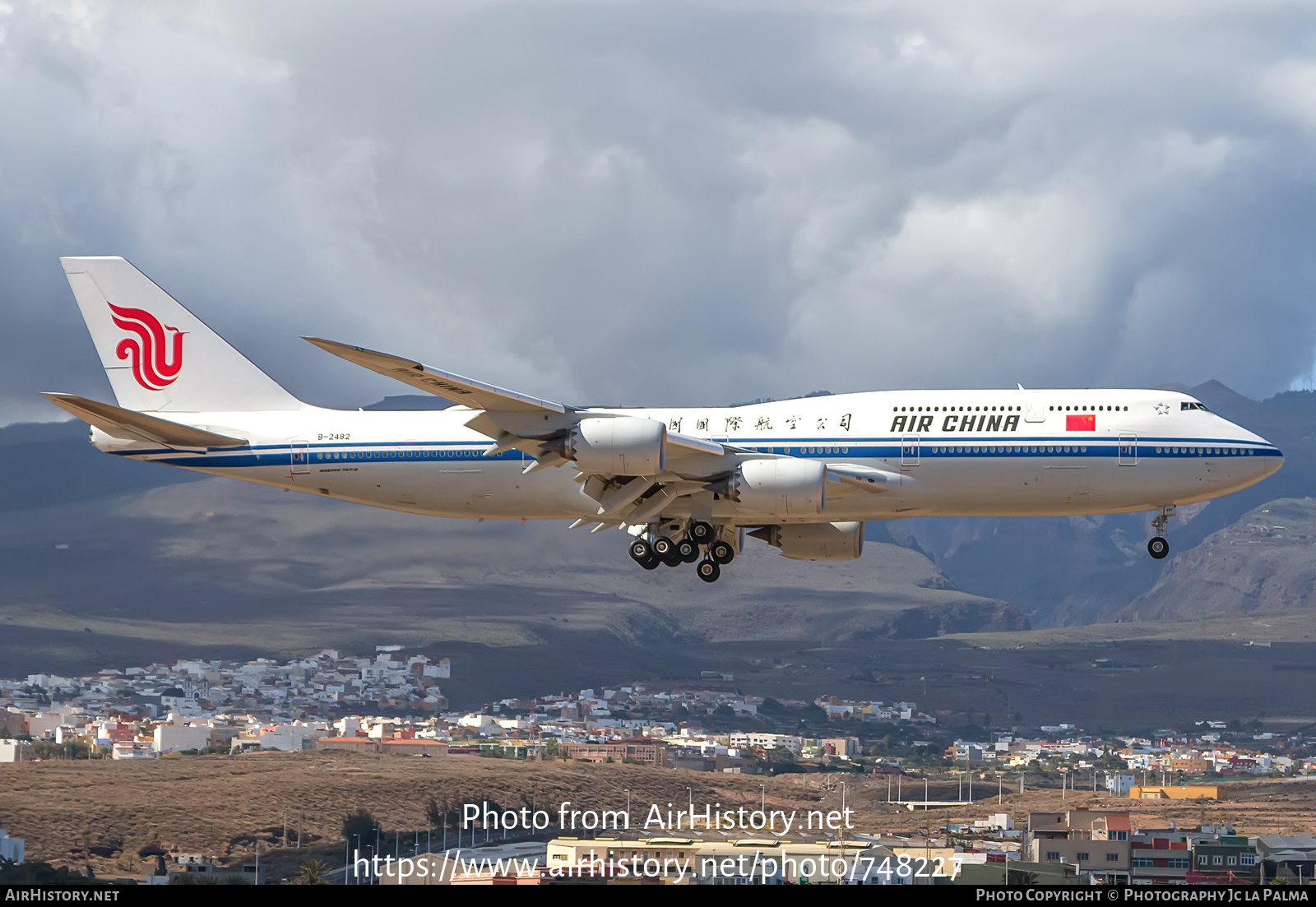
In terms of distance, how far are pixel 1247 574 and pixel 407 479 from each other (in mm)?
170625

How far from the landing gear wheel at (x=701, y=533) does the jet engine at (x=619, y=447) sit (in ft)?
10.2

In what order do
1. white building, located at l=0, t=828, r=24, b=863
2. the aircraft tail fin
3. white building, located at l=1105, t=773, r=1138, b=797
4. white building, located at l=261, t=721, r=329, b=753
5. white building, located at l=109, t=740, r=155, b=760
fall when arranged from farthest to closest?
white building, located at l=1105, t=773, r=1138, b=797 → white building, located at l=261, t=721, r=329, b=753 → white building, located at l=109, t=740, r=155, b=760 → white building, located at l=0, t=828, r=24, b=863 → the aircraft tail fin

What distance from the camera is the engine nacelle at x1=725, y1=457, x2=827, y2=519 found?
114ft

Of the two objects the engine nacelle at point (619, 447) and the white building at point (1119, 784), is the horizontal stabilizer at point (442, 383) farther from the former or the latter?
the white building at point (1119, 784)

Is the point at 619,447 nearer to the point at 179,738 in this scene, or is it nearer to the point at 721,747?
the point at 179,738

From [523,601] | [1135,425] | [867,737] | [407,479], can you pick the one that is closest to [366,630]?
[523,601]

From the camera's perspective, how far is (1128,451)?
35.4m

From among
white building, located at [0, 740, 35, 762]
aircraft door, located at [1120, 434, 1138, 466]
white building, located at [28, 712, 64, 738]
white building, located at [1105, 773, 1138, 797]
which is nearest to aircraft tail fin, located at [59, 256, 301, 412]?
white building, located at [0, 740, 35, 762]

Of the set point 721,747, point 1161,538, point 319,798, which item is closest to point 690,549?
point 1161,538

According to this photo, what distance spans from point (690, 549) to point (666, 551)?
61 cm

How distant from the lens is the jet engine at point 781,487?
34875 millimetres

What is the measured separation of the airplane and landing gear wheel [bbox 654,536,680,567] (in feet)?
0.16

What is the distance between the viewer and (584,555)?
94875mm

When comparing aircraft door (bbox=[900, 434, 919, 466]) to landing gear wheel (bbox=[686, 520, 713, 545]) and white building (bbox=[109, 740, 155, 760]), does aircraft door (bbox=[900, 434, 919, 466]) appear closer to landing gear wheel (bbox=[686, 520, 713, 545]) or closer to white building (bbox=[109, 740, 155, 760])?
landing gear wheel (bbox=[686, 520, 713, 545])
